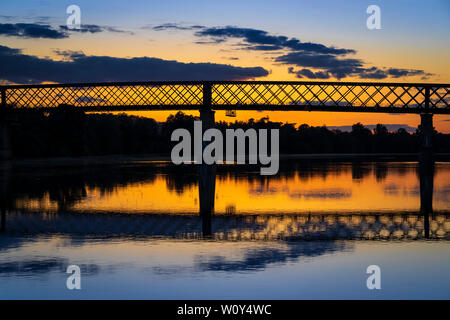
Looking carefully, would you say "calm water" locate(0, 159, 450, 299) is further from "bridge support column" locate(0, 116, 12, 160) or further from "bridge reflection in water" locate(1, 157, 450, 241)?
"bridge support column" locate(0, 116, 12, 160)

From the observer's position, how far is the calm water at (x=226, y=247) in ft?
51.9

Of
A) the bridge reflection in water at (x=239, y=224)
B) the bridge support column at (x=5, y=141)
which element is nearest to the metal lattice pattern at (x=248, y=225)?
the bridge reflection in water at (x=239, y=224)

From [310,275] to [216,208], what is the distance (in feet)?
65.7

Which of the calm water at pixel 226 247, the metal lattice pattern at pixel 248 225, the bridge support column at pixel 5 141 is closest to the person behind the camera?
the calm water at pixel 226 247

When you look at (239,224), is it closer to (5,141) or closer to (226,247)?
(226,247)

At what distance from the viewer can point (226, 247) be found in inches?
867

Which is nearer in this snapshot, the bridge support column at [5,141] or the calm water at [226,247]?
the calm water at [226,247]

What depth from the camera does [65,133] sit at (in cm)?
13488

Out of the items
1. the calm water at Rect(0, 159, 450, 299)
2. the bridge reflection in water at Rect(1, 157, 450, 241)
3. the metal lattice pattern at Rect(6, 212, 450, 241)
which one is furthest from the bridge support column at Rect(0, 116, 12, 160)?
the metal lattice pattern at Rect(6, 212, 450, 241)

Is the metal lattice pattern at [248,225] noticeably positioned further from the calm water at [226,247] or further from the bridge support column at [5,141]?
the bridge support column at [5,141]

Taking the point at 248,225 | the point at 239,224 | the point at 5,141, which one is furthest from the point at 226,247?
the point at 5,141

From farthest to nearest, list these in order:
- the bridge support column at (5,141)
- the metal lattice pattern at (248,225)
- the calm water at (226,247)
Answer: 1. the bridge support column at (5,141)
2. the metal lattice pattern at (248,225)
3. the calm water at (226,247)

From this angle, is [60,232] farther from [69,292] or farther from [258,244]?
[69,292]
